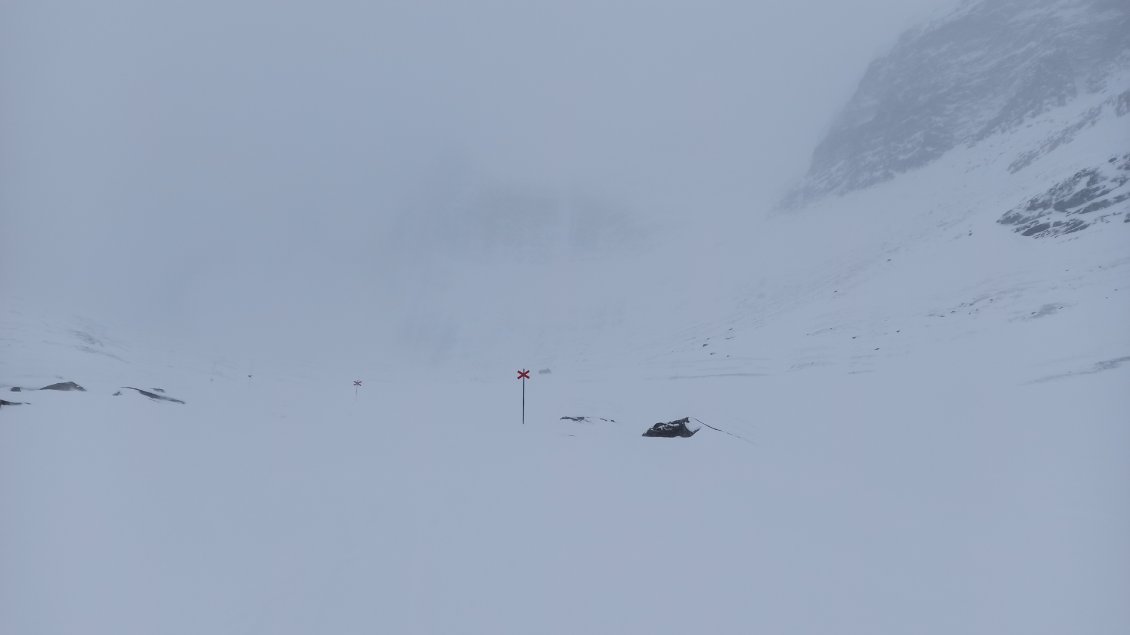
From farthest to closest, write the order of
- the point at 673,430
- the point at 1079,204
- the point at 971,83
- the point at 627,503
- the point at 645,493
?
the point at 971,83
the point at 1079,204
the point at 673,430
the point at 645,493
the point at 627,503

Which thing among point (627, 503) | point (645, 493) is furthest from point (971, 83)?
point (627, 503)

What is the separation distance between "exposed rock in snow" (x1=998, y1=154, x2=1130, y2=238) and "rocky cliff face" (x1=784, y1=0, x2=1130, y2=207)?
55.5 ft

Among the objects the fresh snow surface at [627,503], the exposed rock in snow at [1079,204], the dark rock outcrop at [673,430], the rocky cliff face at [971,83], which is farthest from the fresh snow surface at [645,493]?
the rocky cliff face at [971,83]

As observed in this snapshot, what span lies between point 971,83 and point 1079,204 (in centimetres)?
6376

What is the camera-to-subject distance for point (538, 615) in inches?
200

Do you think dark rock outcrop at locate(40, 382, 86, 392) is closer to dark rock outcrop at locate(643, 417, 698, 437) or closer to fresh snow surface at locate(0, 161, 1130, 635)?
fresh snow surface at locate(0, 161, 1130, 635)

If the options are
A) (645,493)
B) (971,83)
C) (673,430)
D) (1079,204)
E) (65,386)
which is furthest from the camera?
(971,83)

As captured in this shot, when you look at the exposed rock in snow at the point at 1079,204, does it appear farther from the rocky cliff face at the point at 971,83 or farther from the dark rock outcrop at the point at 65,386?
the dark rock outcrop at the point at 65,386

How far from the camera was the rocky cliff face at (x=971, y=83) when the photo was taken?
211 ft

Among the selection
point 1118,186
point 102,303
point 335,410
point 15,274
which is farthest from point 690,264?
point 15,274

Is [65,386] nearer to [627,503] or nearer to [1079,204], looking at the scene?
[627,503]

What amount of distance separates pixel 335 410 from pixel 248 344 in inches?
3006

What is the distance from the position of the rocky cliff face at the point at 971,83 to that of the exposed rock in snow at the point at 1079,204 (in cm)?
1692

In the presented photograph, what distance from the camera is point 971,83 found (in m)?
80.1
